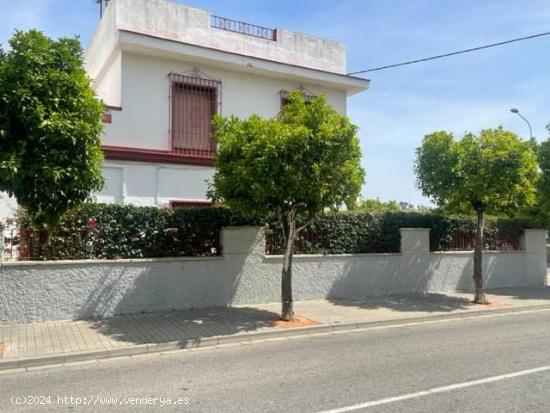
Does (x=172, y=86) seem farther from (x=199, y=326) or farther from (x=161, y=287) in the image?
(x=199, y=326)

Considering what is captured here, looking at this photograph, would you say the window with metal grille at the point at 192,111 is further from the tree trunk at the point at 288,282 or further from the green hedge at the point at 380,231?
the tree trunk at the point at 288,282

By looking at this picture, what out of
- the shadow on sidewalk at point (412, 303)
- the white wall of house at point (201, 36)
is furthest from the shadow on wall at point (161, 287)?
the white wall of house at point (201, 36)

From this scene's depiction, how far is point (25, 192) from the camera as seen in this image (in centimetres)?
807

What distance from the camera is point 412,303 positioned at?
42.4 feet

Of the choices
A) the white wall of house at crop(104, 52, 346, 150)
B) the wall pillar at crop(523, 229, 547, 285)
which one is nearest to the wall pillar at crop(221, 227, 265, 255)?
the white wall of house at crop(104, 52, 346, 150)

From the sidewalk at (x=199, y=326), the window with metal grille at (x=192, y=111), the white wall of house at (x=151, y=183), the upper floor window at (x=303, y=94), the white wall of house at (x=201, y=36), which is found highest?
the white wall of house at (x=201, y=36)

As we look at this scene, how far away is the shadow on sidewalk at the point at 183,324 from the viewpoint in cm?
881

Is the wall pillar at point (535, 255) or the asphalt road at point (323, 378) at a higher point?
the wall pillar at point (535, 255)

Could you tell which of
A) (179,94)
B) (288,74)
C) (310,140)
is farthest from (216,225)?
(288,74)

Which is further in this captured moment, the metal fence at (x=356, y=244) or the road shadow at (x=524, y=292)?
the road shadow at (x=524, y=292)

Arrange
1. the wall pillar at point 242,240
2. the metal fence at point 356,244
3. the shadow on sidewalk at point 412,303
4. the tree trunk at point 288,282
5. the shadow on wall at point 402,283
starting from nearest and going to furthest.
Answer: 1. the tree trunk at point 288,282
2. the wall pillar at point 242,240
3. the shadow on sidewalk at point 412,303
4. the metal fence at point 356,244
5. the shadow on wall at point 402,283

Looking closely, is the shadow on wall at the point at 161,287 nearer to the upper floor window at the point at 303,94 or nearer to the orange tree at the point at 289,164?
the orange tree at the point at 289,164

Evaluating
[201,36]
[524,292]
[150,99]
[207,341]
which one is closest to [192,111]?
[150,99]

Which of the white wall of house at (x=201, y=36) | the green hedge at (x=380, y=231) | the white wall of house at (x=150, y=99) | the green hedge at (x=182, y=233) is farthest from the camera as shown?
the white wall of house at (x=201, y=36)
